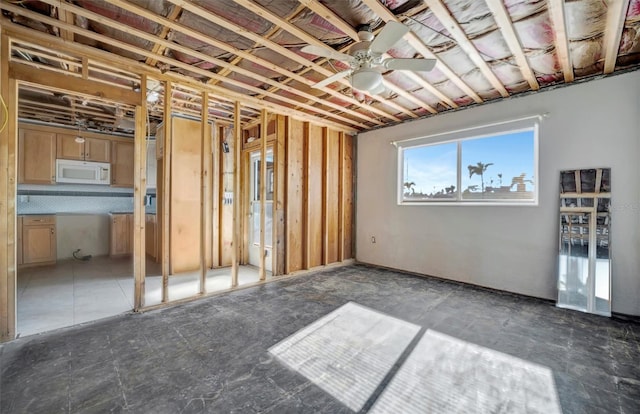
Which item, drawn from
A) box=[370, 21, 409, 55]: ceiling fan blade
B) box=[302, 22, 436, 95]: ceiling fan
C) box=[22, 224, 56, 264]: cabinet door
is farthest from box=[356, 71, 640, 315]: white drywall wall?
box=[22, 224, 56, 264]: cabinet door

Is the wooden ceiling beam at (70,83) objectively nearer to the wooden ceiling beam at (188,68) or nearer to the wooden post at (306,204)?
the wooden ceiling beam at (188,68)

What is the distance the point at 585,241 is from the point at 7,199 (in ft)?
19.7

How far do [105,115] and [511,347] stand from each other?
6.82 metres

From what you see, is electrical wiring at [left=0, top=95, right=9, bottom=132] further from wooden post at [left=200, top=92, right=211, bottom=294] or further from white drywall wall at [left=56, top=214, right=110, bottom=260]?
white drywall wall at [left=56, top=214, right=110, bottom=260]

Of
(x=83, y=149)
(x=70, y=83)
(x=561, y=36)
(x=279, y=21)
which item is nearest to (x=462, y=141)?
(x=561, y=36)

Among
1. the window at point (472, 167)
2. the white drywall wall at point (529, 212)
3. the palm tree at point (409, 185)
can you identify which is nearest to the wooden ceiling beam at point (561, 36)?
the white drywall wall at point (529, 212)

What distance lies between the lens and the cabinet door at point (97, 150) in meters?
5.92

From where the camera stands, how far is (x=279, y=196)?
4785 mm

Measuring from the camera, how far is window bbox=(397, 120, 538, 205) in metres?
3.88

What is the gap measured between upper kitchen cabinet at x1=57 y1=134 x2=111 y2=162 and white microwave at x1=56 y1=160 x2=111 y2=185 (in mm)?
107

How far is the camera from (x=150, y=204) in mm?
6664

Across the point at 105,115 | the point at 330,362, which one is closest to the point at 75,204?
the point at 105,115

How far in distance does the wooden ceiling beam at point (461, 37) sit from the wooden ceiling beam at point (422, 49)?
0.25 metres

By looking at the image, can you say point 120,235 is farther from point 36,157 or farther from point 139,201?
point 139,201
